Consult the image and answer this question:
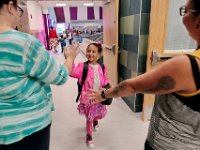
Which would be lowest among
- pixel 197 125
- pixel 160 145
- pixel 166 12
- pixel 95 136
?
pixel 95 136

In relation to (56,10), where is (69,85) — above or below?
below

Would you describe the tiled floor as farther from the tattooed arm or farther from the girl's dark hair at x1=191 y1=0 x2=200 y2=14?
the girl's dark hair at x1=191 y1=0 x2=200 y2=14

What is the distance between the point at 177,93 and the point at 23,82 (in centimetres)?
64

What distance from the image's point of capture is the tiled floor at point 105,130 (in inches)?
80.1

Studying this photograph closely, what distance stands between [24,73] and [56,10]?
14.6 m

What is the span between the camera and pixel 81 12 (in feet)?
45.8

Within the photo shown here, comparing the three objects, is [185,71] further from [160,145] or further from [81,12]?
[81,12]

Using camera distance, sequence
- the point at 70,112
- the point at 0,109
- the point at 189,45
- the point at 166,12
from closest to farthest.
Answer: the point at 0,109 → the point at 166,12 → the point at 189,45 → the point at 70,112

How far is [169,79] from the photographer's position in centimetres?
65

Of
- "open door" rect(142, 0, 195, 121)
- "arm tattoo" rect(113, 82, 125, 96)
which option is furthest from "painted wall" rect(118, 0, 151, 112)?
"arm tattoo" rect(113, 82, 125, 96)

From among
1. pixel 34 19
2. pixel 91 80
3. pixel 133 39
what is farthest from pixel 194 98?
pixel 34 19

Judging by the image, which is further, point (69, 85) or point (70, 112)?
point (69, 85)

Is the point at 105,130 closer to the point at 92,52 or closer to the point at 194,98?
the point at 92,52

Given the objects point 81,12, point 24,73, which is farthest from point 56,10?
point 24,73
